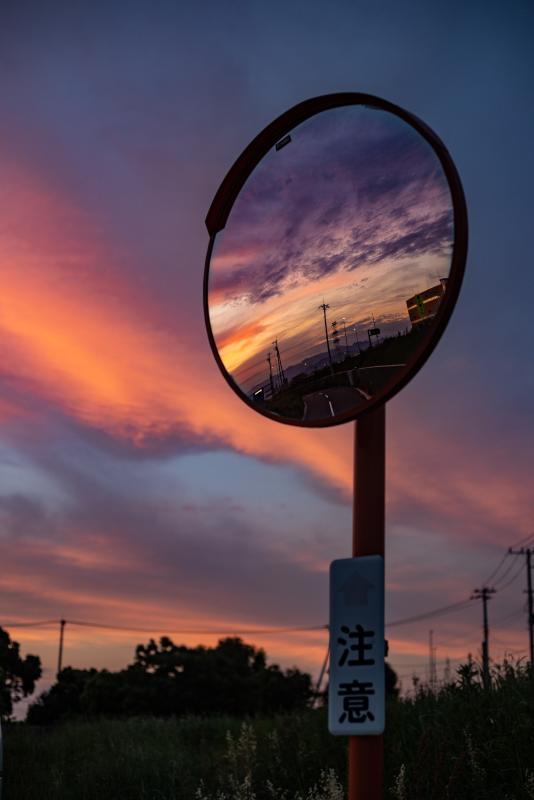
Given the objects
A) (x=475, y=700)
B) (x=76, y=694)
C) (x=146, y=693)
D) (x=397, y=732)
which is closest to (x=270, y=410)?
(x=475, y=700)

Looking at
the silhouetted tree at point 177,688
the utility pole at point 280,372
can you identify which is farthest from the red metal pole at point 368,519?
the silhouetted tree at point 177,688

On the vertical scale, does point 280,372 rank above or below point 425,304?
Result: below

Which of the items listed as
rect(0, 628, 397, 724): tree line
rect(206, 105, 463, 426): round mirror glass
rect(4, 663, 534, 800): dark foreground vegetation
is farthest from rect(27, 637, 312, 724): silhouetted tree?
rect(206, 105, 463, 426): round mirror glass

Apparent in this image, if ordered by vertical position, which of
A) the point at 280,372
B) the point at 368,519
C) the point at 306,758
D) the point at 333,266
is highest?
the point at 333,266

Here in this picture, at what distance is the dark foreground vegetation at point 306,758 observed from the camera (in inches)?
289

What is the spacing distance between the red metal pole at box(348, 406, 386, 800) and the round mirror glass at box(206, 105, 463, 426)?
0.45 ft

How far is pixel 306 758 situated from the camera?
9.85 metres

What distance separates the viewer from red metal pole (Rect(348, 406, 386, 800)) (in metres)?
3.28

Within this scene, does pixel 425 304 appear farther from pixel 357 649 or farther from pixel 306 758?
pixel 306 758

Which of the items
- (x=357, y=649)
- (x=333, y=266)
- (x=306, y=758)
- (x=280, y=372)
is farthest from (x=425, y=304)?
(x=306, y=758)

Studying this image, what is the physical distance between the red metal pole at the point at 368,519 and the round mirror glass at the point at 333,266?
14 cm

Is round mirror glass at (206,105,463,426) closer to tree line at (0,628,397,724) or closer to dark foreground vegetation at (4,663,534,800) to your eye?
dark foreground vegetation at (4,663,534,800)

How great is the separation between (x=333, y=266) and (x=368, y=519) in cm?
108

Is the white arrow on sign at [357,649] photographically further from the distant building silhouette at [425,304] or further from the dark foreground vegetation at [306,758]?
the dark foreground vegetation at [306,758]
